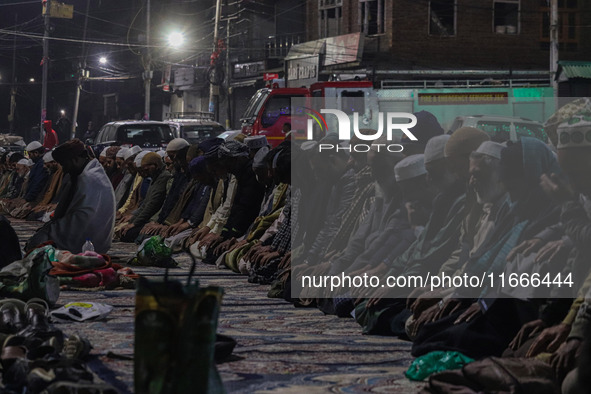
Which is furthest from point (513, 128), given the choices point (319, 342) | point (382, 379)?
point (382, 379)

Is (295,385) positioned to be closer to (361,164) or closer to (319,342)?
(319,342)

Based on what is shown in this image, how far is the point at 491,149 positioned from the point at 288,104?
17666 mm

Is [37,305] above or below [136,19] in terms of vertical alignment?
below

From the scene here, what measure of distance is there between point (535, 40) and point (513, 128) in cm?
1557

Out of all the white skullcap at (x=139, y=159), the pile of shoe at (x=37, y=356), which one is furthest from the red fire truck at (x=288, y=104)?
the pile of shoe at (x=37, y=356)

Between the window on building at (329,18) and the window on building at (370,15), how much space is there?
1230 millimetres

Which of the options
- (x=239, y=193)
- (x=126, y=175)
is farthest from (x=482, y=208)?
(x=126, y=175)

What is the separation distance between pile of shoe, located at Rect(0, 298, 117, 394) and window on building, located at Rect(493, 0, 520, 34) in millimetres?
25381

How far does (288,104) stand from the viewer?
78.3ft

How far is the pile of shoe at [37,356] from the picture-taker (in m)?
4.72

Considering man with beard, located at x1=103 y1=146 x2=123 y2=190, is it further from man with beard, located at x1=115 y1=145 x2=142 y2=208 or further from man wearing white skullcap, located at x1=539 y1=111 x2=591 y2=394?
man wearing white skullcap, located at x1=539 y1=111 x2=591 y2=394

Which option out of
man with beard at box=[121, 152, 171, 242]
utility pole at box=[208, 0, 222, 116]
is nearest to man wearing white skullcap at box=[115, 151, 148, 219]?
man with beard at box=[121, 152, 171, 242]

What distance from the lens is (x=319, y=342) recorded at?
661 centimetres

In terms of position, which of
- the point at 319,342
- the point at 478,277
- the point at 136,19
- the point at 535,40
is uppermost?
the point at 136,19
